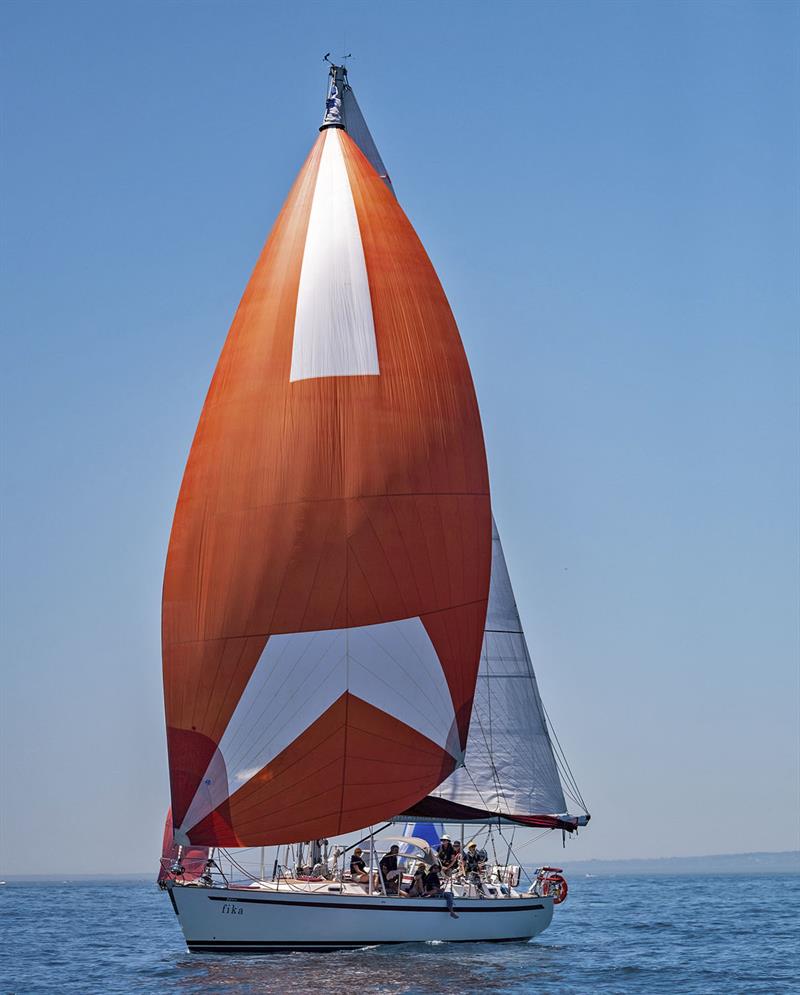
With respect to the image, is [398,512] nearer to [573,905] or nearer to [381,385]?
[381,385]

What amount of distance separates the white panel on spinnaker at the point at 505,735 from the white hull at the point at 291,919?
352 cm

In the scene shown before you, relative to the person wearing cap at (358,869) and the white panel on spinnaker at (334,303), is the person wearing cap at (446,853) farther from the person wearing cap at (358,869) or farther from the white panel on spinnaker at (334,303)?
the white panel on spinnaker at (334,303)

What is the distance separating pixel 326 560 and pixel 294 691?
2234 mm

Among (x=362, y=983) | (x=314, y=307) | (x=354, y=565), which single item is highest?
(x=314, y=307)

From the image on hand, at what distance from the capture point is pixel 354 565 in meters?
22.6

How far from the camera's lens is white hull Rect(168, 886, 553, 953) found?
71.9 ft

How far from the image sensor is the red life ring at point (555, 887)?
27.3m

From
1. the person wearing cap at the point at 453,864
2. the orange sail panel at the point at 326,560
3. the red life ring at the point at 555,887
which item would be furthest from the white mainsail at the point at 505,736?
the orange sail panel at the point at 326,560

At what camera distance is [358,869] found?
24.0 meters

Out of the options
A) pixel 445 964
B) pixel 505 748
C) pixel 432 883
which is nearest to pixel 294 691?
pixel 432 883

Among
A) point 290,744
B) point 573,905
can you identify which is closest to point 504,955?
point 290,744

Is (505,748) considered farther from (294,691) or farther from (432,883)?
(294,691)

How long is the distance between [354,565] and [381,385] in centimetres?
323

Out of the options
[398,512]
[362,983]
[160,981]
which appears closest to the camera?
[362,983]
